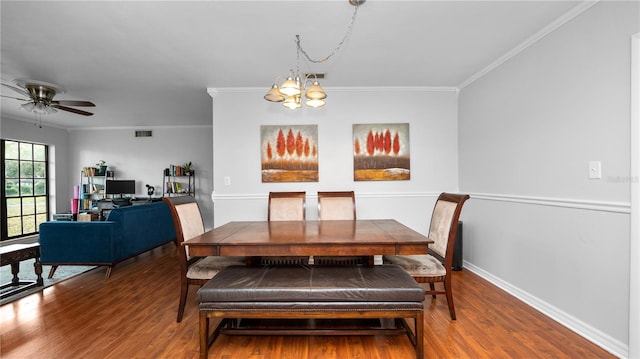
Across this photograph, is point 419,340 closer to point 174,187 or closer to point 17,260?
point 17,260

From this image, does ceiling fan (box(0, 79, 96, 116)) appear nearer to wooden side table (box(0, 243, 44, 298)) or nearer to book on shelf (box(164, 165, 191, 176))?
wooden side table (box(0, 243, 44, 298))

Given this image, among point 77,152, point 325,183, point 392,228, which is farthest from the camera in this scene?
point 77,152

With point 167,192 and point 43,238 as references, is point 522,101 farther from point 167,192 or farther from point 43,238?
point 167,192

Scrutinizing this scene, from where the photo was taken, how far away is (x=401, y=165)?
12.6ft

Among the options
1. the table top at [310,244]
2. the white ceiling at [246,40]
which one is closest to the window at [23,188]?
the white ceiling at [246,40]

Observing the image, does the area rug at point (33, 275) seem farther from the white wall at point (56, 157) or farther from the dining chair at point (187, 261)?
the white wall at point (56, 157)

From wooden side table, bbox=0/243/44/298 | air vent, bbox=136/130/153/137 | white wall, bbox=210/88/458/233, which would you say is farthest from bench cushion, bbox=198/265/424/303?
air vent, bbox=136/130/153/137

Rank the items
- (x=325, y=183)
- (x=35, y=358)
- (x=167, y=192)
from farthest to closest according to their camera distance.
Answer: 1. (x=167, y=192)
2. (x=325, y=183)
3. (x=35, y=358)

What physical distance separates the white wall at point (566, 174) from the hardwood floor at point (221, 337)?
276 millimetres

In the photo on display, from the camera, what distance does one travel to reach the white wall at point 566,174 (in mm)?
1818

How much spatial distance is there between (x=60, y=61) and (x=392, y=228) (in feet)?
12.5

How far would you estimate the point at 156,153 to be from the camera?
636 cm

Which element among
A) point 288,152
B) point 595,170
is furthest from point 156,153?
point 595,170

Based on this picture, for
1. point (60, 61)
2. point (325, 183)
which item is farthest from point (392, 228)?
point (60, 61)
